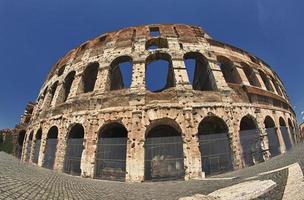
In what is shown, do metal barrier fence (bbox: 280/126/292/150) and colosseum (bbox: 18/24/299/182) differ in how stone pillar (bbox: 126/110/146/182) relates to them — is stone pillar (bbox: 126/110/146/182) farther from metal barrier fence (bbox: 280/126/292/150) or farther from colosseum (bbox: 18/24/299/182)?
metal barrier fence (bbox: 280/126/292/150)

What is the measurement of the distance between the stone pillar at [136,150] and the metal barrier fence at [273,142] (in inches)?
323

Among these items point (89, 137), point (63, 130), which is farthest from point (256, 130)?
point (63, 130)

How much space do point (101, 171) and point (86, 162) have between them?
3.21 ft

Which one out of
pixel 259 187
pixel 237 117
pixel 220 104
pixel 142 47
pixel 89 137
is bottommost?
pixel 259 187

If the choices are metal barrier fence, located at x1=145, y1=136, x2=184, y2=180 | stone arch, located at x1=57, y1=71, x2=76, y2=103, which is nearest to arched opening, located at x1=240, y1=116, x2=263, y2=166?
metal barrier fence, located at x1=145, y1=136, x2=184, y2=180

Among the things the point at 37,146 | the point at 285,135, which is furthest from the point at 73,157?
the point at 285,135

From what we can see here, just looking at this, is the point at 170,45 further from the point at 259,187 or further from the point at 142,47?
the point at 259,187

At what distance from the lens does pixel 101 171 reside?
408 inches

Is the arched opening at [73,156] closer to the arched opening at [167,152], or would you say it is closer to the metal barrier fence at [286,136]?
the arched opening at [167,152]

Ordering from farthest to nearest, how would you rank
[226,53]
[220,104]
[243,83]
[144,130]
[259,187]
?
1. [226,53]
2. [243,83]
3. [220,104]
4. [144,130]
5. [259,187]

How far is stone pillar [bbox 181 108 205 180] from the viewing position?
365 inches

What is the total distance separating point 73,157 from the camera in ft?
36.4

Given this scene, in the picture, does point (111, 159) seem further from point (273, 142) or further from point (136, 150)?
point (273, 142)

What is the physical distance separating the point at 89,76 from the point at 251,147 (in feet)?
42.5
